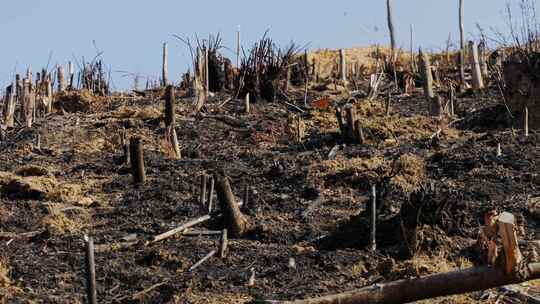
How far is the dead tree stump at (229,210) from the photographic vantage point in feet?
30.8

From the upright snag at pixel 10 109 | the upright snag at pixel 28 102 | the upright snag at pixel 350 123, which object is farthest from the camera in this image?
the upright snag at pixel 10 109

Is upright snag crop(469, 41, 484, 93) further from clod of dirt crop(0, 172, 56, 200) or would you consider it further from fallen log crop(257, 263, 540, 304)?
fallen log crop(257, 263, 540, 304)

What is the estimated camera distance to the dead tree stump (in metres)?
9.39

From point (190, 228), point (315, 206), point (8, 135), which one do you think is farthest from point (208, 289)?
point (8, 135)

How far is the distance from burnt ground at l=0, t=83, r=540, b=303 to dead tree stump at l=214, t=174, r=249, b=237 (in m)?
0.13

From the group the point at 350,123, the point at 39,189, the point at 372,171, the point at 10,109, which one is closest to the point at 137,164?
the point at 39,189

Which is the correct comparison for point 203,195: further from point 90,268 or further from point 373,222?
point 90,268

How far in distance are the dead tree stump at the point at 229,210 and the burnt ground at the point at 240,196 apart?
130 millimetres

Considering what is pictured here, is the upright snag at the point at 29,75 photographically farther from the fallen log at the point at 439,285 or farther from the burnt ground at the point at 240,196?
the fallen log at the point at 439,285

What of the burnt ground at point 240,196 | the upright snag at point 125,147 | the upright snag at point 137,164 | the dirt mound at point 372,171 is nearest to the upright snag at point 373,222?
the burnt ground at point 240,196

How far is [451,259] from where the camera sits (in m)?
8.66

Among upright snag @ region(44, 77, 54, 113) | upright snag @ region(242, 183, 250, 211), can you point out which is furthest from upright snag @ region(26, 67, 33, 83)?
upright snag @ region(242, 183, 250, 211)

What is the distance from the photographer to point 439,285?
6.39 metres

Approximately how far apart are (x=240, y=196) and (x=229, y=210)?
142cm
